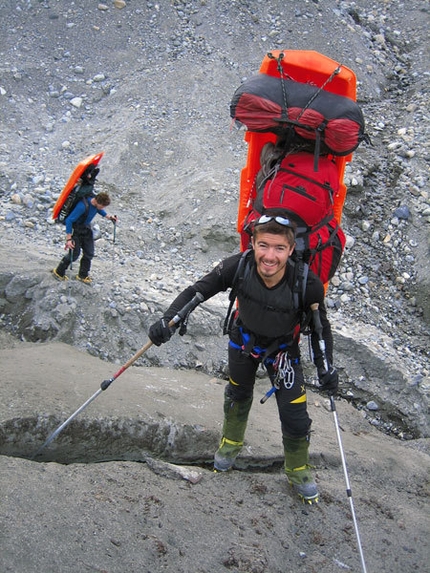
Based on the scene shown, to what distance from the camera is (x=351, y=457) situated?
246 inches

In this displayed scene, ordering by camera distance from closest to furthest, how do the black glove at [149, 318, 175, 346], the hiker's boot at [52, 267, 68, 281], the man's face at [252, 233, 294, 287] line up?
the man's face at [252, 233, 294, 287] → the black glove at [149, 318, 175, 346] → the hiker's boot at [52, 267, 68, 281]

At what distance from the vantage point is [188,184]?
1118 cm

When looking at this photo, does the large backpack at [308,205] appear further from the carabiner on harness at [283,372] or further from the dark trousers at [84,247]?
the dark trousers at [84,247]

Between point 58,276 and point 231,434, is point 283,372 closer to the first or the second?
point 231,434

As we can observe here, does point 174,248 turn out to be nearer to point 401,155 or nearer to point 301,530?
point 401,155

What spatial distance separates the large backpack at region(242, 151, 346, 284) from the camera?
18.6 ft

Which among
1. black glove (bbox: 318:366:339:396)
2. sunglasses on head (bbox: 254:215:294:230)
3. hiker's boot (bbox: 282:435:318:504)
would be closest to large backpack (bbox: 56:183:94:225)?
sunglasses on head (bbox: 254:215:294:230)

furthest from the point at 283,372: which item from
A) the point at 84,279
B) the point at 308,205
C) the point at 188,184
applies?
the point at 188,184

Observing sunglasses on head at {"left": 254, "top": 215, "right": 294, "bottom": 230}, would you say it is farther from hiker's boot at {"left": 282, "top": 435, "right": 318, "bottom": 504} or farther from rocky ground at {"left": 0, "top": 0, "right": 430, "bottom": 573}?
rocky ground at {"left": 0, "top": 0, "right": 430, "bottom": 573}

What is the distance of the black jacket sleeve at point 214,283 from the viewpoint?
15.5 feet

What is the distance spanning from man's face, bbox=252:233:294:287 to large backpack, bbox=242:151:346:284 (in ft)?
3.09

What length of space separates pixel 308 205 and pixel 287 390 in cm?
200

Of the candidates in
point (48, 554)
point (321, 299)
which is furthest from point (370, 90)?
point (48, 554)

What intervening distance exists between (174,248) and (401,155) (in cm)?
500
